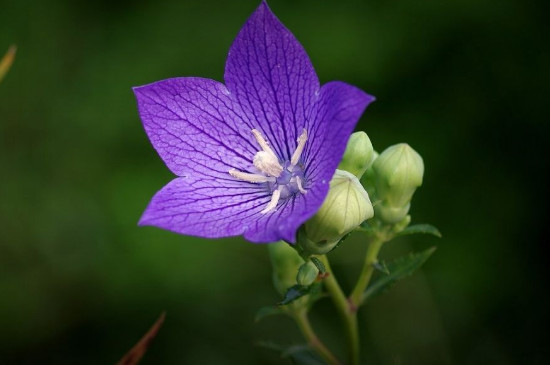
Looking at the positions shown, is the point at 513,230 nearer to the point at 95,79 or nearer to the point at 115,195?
the point at 115,195

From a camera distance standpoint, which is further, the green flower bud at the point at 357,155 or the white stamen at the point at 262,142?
the white stamen at the point at 262,142

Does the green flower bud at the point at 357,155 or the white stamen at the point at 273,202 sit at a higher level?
the green flower bud at the point at 357,155

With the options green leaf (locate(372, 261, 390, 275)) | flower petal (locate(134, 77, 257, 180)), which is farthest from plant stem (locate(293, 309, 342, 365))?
flower petal (locate(134, 77, 257, 180))

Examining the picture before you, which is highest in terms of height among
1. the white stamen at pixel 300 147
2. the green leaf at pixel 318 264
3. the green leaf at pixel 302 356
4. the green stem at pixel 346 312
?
the white stamen at pixel 300 147

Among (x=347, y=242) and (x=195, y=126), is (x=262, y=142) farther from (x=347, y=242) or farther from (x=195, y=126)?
(x=347, y=242)

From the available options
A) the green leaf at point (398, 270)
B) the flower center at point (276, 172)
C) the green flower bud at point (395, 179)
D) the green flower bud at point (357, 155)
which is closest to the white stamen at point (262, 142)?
the flower center at point (276, 172)

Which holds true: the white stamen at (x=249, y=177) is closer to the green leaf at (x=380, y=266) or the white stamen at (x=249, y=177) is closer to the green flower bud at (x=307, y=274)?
the green flower bud at (x=307, y=274)
